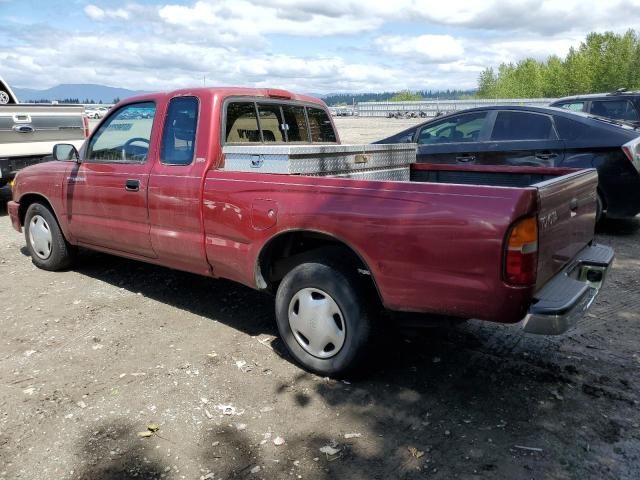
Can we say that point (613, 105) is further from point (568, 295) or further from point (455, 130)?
point (568, 295)

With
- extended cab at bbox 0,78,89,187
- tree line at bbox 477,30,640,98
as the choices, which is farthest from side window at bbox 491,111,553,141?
tree line at bbox 477,30,640,98

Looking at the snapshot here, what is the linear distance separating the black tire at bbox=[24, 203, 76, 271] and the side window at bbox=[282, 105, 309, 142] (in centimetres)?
271

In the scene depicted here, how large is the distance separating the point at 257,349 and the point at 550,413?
6.77 ft

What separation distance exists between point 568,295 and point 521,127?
4.70 metres

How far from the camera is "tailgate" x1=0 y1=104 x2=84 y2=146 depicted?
341 inches

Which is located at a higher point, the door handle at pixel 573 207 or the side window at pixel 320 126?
the side window at pixel 320 126

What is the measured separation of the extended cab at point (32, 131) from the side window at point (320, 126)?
18.6 ft

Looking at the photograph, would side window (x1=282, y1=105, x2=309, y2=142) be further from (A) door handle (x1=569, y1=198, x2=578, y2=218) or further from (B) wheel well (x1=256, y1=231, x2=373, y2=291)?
(A) door handle (x1=569, y1=198, x2=578, y2=218)

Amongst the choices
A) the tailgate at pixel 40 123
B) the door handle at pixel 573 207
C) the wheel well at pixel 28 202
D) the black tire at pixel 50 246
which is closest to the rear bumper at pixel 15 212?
the wheel well at pixel 28 202

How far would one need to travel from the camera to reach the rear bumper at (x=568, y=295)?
2.79 m

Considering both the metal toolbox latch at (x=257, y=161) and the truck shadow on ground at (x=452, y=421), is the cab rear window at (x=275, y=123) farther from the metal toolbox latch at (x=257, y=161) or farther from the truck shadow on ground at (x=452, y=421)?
the truck shadow on ground at (x=452, y=421)

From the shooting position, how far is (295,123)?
5.11 m

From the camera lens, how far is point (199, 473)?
109 inches

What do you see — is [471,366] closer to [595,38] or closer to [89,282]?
[89,282]
